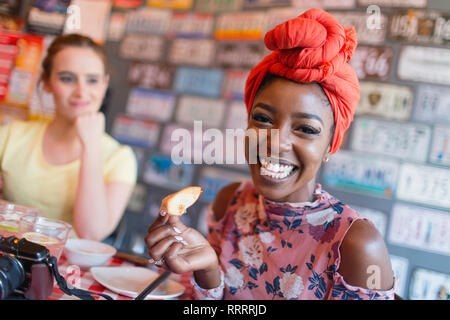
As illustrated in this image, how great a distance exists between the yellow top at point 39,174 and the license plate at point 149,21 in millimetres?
1364

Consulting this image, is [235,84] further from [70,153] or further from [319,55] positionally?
[319,55]

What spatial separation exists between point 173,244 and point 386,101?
1638 mm

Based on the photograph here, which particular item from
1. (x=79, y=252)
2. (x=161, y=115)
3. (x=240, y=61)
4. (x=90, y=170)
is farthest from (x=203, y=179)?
(x=79, y=252)

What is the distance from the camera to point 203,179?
2.34 m

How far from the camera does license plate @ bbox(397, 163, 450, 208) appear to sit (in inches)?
69.6

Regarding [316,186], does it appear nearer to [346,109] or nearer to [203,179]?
[346,109]

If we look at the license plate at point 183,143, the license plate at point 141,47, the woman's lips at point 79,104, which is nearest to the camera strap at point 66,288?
the woman's lips at point 79,104

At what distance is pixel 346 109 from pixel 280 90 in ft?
0.45

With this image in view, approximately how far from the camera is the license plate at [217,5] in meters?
2.28

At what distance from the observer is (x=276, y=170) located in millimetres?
716

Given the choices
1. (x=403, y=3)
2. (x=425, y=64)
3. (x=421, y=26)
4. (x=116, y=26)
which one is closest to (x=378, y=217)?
(x=425, y=64)

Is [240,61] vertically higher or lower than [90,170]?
higher

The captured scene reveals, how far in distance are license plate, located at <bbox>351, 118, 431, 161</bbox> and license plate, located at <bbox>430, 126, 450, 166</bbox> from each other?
0.10 ft

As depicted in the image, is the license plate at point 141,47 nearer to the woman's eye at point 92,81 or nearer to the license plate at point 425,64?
the woman's eye at point 92,81
